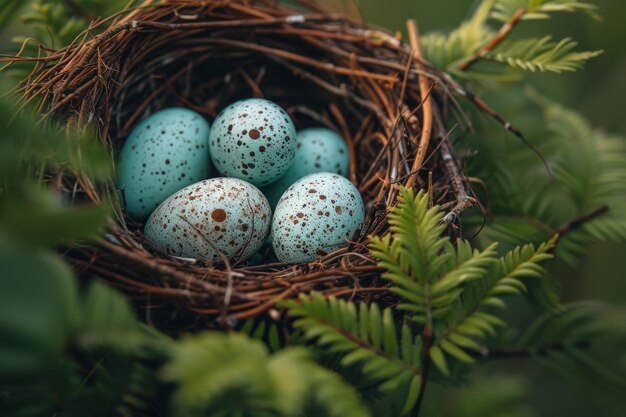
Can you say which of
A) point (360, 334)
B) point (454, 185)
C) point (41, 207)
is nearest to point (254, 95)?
point (454, 185)

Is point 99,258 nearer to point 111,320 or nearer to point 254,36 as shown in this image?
point 111,320

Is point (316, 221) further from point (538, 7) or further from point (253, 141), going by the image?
point (538, 7)

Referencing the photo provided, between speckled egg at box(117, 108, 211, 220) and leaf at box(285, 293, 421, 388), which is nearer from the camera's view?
leaf at box(285, 293, 421, 388)

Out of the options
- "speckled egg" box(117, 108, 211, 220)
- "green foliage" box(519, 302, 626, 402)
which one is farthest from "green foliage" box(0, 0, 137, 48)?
"green foliage" box(519, 302, 626, 402)

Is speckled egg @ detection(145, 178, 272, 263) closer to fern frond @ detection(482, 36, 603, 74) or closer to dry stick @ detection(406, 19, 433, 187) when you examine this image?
dry stick @ detection(406, 19, 433, 187)

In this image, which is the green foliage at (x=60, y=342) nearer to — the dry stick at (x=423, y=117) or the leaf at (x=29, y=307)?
the leaf at (x=29, y=307)

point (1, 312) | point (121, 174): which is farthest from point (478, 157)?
point (1, 312)
